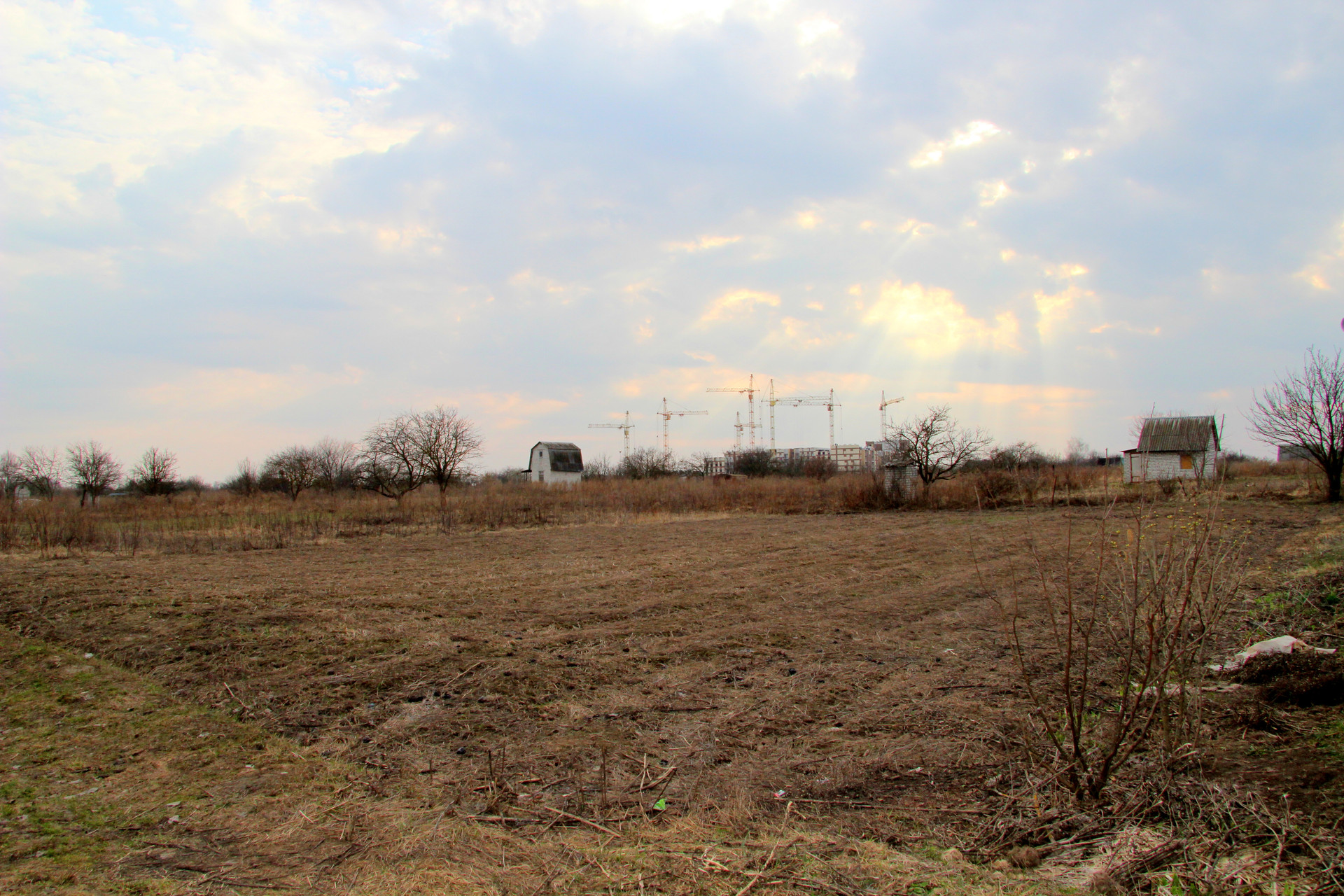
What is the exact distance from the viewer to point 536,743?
4.72 meters

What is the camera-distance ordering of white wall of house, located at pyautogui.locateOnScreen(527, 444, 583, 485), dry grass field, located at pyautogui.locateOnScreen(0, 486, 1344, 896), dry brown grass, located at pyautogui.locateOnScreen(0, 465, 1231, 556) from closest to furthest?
dry grass field, located at pyautogui.locateOnScreen(0, 486, 1344, 896) < dry brown grass, located at pyautogui.locateOnScreen(0, 465, 1231, 556) < white wall of house, located at pyautogui.locateOnScreen(527, 444, 583, 485)

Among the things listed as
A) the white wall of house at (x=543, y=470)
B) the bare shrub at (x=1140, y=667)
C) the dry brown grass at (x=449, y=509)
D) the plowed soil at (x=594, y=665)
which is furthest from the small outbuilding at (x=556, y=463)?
the bare shrub at (x=1140, y=667)

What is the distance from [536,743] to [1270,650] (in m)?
5.60

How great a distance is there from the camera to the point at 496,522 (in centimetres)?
2380

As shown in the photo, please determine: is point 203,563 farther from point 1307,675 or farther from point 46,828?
point 1307,675

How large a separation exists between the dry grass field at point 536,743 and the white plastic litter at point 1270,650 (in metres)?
1.15

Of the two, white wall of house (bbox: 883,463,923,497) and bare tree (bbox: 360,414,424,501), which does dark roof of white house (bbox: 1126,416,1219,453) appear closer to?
white wall of house (bbox: 883,463,923,497)

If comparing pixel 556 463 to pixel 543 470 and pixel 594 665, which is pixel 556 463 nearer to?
pixel 543 470

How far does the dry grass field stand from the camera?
10.4 ft

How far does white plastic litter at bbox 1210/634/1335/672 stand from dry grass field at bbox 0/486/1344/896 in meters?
1.15

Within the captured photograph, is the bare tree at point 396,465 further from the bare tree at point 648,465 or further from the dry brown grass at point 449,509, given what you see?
the bare tree at point 648,465

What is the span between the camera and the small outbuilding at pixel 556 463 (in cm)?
5984

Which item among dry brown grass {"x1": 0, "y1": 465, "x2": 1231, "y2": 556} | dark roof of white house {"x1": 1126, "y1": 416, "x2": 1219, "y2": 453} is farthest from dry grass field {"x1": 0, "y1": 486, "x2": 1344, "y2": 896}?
dark roof of white house {"x1": 1126, "y1": 416, "x2": 1219, "y2": 453}

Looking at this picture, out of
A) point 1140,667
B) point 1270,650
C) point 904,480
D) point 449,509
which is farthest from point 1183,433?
point 1140,667
